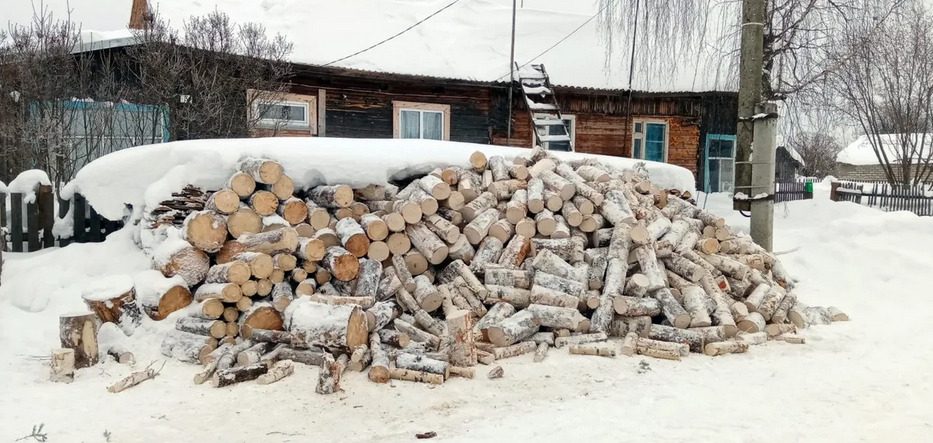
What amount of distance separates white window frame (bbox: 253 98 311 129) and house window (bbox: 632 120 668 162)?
8543mm

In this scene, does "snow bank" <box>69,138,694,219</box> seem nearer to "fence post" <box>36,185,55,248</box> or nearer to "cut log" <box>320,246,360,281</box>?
"fence post" <box>36,185,55,248</box>

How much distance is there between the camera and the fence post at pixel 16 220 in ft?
24.4

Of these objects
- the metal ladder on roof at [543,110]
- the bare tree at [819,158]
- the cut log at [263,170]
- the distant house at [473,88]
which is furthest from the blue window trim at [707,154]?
the bare tree at [819,158]

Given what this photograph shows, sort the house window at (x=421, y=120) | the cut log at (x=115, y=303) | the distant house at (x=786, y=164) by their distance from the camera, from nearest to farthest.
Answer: the cut log at (x=115, y=303) → the house window at (x=421, y=120) → the distant house at (x=786, y=164)

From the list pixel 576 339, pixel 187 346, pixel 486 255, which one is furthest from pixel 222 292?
pixel 576 339

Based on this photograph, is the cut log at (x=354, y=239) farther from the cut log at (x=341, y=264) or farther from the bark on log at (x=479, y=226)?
the bark on log at (x=479, y=226)

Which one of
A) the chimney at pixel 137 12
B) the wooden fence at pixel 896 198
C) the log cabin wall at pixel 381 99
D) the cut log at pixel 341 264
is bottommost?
the cut log at pixel 341 264

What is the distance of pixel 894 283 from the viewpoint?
28.1 feet

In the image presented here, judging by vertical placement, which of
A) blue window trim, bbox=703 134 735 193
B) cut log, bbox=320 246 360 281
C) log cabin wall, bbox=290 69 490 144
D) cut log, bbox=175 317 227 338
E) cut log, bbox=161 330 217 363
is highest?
log cabin wall, bbox=290 69 490 144

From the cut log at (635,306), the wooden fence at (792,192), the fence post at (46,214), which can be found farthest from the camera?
the wooden fence at (792,192)

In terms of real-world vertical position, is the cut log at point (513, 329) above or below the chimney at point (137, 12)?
below

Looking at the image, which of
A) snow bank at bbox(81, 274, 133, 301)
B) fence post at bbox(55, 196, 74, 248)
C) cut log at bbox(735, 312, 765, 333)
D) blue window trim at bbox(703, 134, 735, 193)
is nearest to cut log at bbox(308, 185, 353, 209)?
snow bank at bbox(81, 274, 133, 301)

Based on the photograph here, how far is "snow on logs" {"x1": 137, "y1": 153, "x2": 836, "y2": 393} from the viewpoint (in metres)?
5.28

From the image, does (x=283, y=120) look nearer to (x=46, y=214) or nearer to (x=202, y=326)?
(x=46, y=214)
